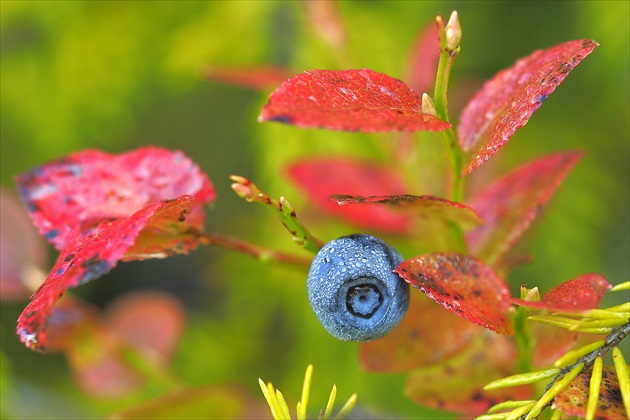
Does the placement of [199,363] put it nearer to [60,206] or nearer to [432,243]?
[432,243]

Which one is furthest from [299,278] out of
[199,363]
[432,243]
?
[432,243]

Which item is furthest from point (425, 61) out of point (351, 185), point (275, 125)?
point (275, 125)

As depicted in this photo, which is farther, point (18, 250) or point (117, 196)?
point (18, 250)

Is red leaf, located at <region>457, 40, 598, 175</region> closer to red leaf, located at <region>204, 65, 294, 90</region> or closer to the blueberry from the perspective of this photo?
the blueberry

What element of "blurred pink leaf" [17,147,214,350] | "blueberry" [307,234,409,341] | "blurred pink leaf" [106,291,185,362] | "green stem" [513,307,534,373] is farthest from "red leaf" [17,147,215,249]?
"blurred pink leaf" [106,291,185,362]

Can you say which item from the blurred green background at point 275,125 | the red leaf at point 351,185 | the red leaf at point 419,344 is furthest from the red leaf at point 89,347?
the red leaf at point 419,344

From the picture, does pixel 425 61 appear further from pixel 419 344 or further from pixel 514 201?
pixel 419 344
